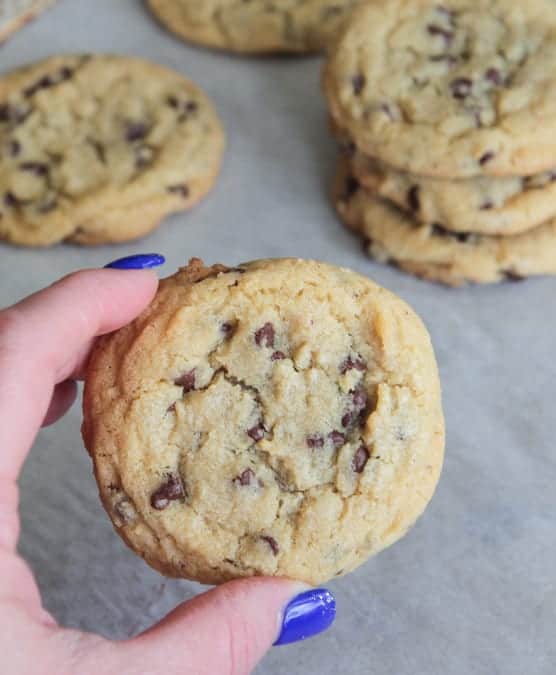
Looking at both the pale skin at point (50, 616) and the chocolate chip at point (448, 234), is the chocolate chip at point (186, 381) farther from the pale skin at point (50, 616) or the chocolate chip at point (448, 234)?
the chocolate chip at point (448, 234)

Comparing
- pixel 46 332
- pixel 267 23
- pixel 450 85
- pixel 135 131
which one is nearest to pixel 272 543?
pixel 46 332

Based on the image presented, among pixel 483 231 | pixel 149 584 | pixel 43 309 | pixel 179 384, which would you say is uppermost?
pixel 43 309

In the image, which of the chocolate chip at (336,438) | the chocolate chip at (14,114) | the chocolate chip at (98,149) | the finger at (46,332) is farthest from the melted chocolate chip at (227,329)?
the chocolate chip at (14,114)

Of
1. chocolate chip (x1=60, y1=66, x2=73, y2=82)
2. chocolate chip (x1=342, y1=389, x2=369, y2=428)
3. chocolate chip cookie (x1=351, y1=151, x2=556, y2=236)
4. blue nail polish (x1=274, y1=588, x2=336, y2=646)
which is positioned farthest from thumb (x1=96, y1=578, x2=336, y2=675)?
chocolate chip (x1=60, y1=66, x2=73, y2=82)

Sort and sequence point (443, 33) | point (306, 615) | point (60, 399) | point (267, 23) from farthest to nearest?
point (267, 23)
point (443, 33)
point (60, 399)
point (306, 615)

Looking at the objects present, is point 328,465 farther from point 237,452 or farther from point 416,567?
point 416,567

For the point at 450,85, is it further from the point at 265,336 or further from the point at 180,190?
the point at 265,336

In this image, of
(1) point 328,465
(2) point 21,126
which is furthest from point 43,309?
(2) point 21,126
